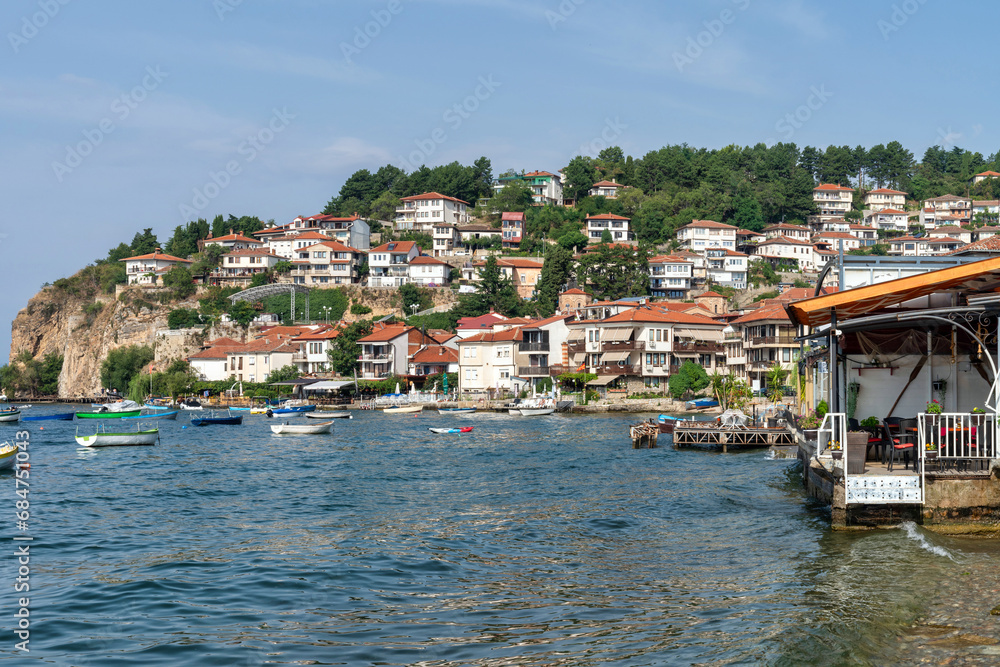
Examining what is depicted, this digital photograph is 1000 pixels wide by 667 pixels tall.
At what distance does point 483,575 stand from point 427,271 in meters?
98.1

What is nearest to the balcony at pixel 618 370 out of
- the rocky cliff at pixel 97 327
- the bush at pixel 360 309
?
the rocky cliff at pixel 97 327

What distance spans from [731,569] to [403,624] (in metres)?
6.41

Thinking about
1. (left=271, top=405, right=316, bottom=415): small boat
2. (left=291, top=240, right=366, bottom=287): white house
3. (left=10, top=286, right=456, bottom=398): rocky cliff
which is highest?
(left=291, top=240, right=366, bottom=287): white house

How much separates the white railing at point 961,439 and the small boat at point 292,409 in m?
59.0

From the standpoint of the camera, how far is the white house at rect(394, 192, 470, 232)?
13225 centimetres

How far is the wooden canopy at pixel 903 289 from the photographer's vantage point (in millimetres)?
17172

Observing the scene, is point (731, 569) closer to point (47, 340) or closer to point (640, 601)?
point (640, 601)

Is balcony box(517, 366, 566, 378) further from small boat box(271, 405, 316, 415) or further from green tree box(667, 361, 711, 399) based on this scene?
small boat box(271, 405, 316, 415)

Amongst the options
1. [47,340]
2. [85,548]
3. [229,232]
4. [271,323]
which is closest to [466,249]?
[271,323]

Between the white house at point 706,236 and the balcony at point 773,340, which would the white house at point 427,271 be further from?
the balcony at point 773,340

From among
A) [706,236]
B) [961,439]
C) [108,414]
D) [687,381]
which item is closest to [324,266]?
[706,236]

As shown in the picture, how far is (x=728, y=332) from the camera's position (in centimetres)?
7831

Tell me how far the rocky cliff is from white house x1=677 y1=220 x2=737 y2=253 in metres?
34.8

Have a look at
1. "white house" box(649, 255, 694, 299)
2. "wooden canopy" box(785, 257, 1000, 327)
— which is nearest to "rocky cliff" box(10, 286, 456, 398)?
"white house" box(649, 255, 694, 299)
